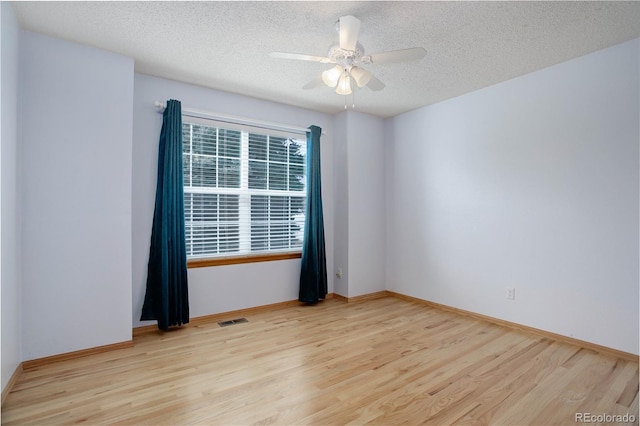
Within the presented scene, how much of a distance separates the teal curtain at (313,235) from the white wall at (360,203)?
34 centimetres

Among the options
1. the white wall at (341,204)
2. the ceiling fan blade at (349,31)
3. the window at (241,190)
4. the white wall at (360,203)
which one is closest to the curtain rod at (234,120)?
the window at (241,190)

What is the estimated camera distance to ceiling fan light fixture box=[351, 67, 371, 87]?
2348mm

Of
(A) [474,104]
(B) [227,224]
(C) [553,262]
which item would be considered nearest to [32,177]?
(B) [227,224]

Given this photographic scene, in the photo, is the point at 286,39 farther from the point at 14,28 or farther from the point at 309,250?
the point at 309,250

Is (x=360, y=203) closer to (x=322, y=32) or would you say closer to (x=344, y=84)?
(x=344, y=84)

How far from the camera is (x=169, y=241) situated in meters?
3.16

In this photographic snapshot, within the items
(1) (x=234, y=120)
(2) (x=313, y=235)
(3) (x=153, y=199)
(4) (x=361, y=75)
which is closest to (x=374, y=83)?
(4) (x=361, y=75)

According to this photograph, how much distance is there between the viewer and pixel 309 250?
4.12 metres

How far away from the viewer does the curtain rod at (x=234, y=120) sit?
3.32 m

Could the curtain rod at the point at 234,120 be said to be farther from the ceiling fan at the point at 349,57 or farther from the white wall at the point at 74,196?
the ceiling fan at the point at 349,57

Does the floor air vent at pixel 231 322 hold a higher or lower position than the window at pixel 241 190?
lower

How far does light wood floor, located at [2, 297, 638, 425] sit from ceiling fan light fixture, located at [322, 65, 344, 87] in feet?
6.95

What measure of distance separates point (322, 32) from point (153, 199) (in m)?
2.20

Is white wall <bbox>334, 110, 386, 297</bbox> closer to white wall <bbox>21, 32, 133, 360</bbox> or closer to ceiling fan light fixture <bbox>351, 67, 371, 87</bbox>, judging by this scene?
ceiling fan light fixture <bbox>351, 67, 371, 87</bbox>
